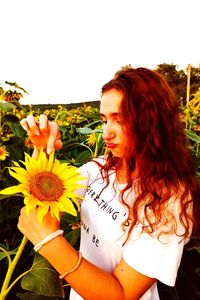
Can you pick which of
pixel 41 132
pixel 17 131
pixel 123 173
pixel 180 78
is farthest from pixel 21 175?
pixel 180 78

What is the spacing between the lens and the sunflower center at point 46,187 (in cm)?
97

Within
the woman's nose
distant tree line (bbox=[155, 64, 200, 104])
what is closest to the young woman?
the woman's nose

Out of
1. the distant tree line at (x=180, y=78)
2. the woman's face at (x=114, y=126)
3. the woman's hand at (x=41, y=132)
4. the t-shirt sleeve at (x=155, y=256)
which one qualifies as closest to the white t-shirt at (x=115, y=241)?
the t-shirt sleeve at (x=155, y=256)

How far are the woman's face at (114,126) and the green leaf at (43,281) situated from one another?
324 millimetres

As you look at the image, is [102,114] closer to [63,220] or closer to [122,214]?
[122,214]

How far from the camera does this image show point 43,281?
3.50ft

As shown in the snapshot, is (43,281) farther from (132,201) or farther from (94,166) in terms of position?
(94,166)

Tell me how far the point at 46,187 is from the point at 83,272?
211 mm

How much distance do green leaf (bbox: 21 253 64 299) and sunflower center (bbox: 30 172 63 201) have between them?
0.65 feet

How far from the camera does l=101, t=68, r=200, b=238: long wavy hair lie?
1.15 m

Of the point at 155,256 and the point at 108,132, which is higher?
the point at 108,132

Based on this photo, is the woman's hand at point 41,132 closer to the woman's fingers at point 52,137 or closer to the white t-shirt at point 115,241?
the woman's fingers at point 52,137

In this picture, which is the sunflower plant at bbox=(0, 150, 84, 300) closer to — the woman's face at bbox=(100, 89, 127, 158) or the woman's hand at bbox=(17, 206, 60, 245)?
the woman's hand at bbox=(17, 206, 60, 245)

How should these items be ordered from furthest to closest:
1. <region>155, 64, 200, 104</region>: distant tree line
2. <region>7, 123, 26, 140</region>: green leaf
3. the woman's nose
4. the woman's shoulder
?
<region>155, 64, 200, 104</region>: distant tree line
<region>7, 123, 26, 140</region>: green leaf
the woman's shoulder
the woman's nose
